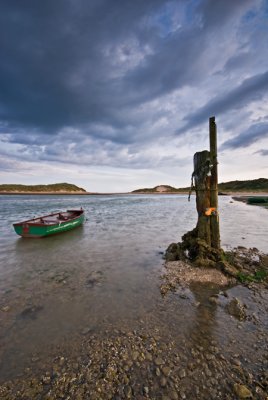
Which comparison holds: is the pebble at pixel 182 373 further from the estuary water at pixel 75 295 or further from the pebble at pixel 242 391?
the estuary water at pixel 75 295

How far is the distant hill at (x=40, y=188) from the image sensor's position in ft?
478

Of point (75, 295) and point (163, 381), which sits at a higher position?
point (163, 381)

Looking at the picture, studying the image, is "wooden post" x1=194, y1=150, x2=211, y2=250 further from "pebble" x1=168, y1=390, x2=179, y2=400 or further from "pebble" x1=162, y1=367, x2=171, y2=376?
"pebble" x1=168, y1=390, x2=179, y2=400

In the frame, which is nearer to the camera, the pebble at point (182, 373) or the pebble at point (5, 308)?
the pebble at point (182, 373)

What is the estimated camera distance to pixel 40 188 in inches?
6058

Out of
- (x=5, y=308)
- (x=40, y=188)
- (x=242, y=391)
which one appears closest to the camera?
(x=242, y=391)

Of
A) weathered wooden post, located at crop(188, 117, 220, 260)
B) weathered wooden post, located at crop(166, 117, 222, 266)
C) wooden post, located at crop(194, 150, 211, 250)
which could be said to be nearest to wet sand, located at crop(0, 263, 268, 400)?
weathered wooden post, located at crop(166, 117, 222, 266)

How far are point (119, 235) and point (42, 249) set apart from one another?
5.41 metres

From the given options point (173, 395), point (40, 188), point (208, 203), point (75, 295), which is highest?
point (40, 188)

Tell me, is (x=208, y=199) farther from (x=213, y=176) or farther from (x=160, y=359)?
(x=160, y=359)

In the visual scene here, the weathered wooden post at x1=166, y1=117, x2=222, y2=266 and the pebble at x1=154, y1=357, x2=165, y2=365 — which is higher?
the weathered wooden post at x1=166, y1=117, x2=222, y2=266

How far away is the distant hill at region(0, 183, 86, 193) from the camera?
14557 centimetres

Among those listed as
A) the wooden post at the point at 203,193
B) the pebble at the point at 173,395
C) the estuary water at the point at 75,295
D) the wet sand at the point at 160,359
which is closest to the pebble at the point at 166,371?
the wet sand at the point at 160,359

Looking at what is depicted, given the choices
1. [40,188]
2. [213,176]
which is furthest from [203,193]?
[40,188]
